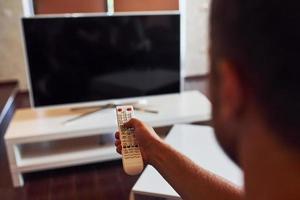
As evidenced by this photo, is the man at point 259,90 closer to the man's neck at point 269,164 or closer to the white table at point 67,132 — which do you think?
the man's neck at point 269,164

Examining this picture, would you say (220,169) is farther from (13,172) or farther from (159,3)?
(159,3)

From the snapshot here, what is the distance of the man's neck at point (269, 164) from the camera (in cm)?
41

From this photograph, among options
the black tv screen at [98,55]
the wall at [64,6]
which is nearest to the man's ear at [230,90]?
the black tv screen at [98,55]

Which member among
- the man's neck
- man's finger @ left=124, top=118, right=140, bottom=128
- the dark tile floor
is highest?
the man's neck

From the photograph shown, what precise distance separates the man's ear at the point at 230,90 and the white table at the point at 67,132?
5.39 feet

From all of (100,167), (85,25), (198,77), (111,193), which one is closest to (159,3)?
(198,77)

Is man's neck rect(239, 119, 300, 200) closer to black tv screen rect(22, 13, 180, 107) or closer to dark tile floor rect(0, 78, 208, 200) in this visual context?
dark tile floor rect(0, 78, 208, 200)

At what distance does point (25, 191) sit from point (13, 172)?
0.45 feet

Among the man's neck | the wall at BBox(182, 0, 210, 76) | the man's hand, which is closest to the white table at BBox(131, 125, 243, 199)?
the man's hand

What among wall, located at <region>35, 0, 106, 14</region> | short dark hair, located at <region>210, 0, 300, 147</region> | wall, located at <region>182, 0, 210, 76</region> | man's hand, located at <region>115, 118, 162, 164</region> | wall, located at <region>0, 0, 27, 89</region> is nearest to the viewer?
short dark hair, located at <region>210, 0, 300, 147</region>

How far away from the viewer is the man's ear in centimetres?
41

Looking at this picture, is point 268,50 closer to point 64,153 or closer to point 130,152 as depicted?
point 130,152

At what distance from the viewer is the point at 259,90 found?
1.31 ft

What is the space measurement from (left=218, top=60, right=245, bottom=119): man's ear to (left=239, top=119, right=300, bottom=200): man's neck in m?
0.03
